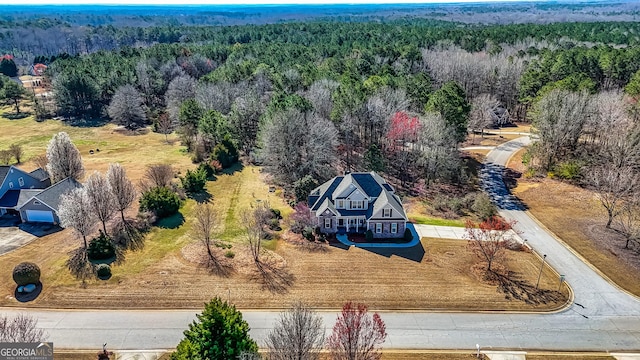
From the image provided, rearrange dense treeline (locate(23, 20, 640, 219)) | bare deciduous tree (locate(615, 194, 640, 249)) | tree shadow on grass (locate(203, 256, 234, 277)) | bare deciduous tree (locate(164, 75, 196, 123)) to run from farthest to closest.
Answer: bare deciduous tree (locate(164, 75, 196, 123)) < dense treeline (locate(23, 20, 640, 219)) < bare deciduous tree (locate(615, 194, 640, 249)) < tree shadow on grass (locate(203, 256, 234, 277))

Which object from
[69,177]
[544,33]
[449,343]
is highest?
[544,33]

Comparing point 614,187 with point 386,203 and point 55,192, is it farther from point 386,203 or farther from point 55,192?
point 55,192

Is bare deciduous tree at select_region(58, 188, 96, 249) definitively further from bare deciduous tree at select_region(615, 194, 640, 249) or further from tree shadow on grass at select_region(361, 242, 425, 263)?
bare deciduous tree at select_region(615, 194, 640, 249)

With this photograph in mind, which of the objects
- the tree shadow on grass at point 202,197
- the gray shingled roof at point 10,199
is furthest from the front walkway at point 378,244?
the gray shingled roof at point 10,199

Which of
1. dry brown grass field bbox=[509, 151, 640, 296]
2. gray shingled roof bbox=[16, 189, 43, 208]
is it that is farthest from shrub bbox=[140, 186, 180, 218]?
dry brown grass field bbox=[509, 151, 640, 296]

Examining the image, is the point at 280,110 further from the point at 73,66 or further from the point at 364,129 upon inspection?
the point at 73,66

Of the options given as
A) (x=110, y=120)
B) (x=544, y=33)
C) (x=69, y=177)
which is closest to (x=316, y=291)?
(x=69, y=177)
